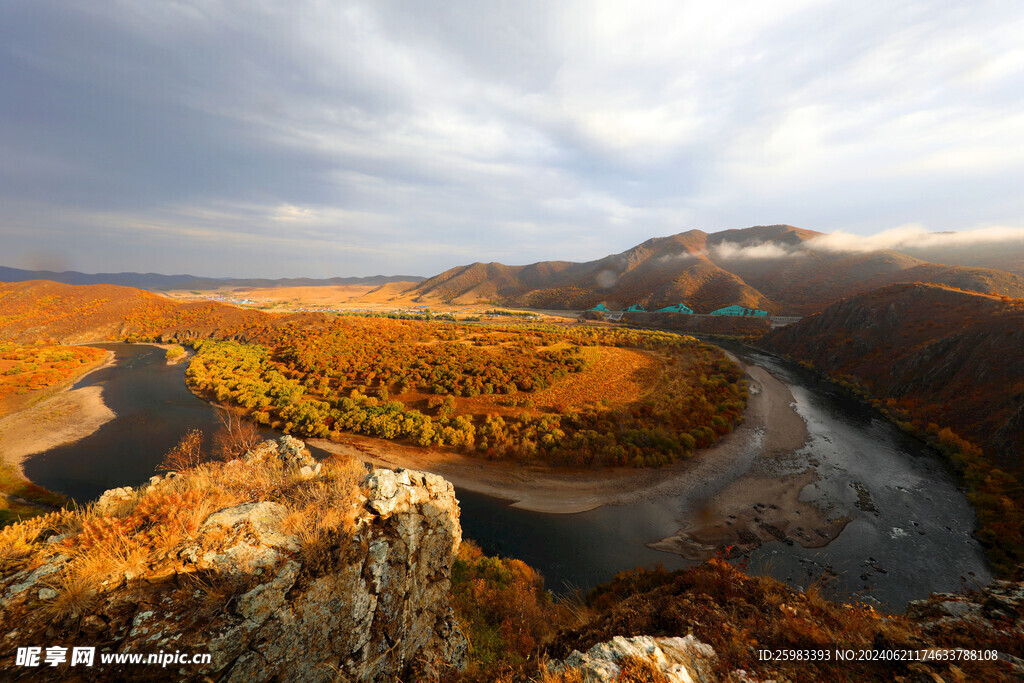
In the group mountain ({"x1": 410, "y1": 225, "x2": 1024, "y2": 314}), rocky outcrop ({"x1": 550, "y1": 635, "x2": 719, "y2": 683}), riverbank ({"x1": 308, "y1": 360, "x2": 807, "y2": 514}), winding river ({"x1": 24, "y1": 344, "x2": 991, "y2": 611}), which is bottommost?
winding river ({"x1": 24, "y1": 344, "x2": 991, "y2": 611})

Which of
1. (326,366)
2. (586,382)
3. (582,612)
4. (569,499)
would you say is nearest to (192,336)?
(326,366)

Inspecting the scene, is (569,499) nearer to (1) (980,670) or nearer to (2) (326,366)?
(1) (980,670)

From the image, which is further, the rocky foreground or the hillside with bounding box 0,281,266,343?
the hillside with bounding box 0,281,266,343

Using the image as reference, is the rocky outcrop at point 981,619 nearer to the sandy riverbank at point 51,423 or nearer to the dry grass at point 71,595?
the dry grass at point 71,595

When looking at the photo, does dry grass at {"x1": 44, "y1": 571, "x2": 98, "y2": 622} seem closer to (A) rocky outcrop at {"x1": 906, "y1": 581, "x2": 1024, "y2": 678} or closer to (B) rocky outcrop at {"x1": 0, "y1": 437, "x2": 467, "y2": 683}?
(B) rocky outcrop at {"x1": 0, "y1": 437, "x2": 467, "y2": 683}

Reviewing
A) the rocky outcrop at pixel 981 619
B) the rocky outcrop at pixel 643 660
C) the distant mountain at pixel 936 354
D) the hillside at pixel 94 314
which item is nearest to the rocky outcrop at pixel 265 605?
the rocky outcrop at pixel 643 660

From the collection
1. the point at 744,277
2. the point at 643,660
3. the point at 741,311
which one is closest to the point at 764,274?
the point at 744,277

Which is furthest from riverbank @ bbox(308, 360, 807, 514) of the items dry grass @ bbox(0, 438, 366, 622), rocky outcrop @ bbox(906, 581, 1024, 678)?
dry grass @ bbox(0, 438, 366, 622)

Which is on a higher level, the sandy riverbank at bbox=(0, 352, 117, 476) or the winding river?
the sandy riverbank at bbox=(0, 352, 117, 476)
